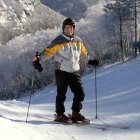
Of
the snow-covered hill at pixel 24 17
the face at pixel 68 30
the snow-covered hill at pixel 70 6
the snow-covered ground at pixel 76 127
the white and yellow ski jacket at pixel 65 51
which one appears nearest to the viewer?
the snow-covered ground at pixel 76 127

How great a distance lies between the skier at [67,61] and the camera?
8.70 m

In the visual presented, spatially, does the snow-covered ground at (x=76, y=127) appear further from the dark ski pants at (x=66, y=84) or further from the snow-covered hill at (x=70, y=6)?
the snow-covered hill at (x=70, y=6)

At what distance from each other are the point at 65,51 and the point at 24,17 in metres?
167

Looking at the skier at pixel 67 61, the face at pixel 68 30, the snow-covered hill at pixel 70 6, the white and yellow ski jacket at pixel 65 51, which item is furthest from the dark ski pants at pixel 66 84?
the snow-covered hill at pixel 70 6

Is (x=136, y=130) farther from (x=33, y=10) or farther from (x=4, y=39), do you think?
(x=33, y=10)

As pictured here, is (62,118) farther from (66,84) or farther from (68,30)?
(68,30)

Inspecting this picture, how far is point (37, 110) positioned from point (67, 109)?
2.71 feet

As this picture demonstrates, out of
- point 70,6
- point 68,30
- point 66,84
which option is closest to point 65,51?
point 68,30

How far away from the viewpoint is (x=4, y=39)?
148 meters

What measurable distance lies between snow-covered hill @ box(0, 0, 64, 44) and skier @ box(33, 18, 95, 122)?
5505 inches

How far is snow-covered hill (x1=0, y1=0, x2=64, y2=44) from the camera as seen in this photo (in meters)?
160

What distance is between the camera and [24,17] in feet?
571

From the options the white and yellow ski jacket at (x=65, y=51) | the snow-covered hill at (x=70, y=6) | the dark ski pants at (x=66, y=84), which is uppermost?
the snow-covered hill at (x=70, y=6)

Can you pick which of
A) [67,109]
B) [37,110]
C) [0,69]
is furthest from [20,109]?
[0,69]
